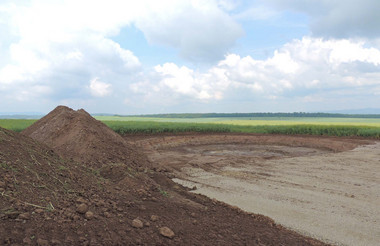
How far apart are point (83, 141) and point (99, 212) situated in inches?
219

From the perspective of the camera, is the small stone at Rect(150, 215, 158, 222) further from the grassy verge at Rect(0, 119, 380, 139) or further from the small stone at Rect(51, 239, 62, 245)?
the grassy verge at Rect(0, 119, 380, 139)

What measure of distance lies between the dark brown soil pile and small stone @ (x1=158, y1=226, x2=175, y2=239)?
171 inches

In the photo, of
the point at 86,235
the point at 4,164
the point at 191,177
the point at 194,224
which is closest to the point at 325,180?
the point at 191,177

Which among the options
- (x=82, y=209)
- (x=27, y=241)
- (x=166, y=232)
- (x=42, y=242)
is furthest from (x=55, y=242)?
(x=166, y=232)

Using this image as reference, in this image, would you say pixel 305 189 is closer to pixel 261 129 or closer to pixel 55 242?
pixel 55 242

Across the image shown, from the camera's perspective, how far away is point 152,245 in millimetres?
2949

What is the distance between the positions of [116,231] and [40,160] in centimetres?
235

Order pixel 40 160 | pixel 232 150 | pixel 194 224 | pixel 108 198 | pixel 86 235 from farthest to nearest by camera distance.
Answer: pixel 232 150 → pixel 40 160 → pixel 108 198 → pixel 194 224 → pixel 86 235

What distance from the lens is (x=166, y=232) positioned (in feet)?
10.5

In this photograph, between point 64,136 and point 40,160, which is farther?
point 64,136

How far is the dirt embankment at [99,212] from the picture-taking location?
111 inches

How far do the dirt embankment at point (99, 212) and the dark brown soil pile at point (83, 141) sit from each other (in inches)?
73.0

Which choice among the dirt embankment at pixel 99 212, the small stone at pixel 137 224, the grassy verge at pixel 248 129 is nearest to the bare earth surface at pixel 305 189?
the dirt embankment at pixel 99 212

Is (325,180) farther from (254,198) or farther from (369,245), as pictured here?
(369,245)
